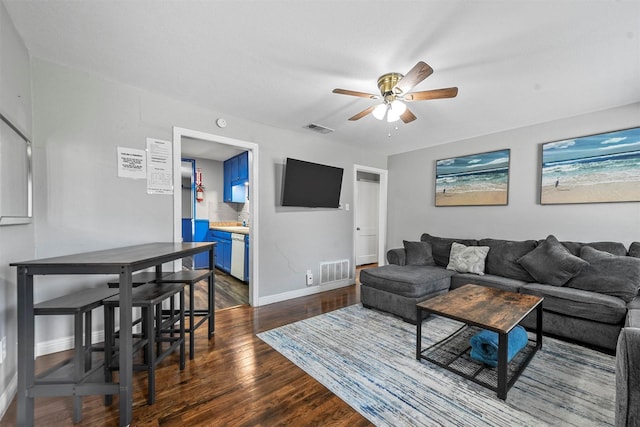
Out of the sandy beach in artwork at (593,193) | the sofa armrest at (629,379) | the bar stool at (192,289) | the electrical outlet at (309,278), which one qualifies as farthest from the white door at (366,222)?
the sofa armrest at (629,379)

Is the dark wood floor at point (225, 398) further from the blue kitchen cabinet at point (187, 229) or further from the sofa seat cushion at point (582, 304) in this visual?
the blue kitchen cabinet at point (187, 229)

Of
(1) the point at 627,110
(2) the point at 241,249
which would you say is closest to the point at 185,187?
(2) the point at 241,249

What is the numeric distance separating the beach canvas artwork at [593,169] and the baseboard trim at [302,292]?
9.57 feet

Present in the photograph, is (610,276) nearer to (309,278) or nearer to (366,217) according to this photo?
(309,278)

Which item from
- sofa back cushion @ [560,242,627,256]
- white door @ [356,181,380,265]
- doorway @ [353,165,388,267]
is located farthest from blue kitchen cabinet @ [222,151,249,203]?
sofa back cushion @ [560,242,627,256]

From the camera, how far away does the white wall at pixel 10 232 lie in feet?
4.99

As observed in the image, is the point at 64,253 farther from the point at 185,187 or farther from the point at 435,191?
the point at 435,191

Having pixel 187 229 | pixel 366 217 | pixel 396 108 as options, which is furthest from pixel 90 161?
pixel 366 217

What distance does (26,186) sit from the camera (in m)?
1.88

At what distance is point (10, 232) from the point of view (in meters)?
1.64

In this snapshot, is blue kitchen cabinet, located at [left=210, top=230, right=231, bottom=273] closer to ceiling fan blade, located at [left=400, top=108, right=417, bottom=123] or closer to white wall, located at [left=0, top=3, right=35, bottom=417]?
white wall, located at [left=0, top=3, right=35, bottom=417]

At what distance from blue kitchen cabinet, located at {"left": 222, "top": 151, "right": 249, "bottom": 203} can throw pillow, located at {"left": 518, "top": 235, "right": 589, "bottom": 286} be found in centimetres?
418

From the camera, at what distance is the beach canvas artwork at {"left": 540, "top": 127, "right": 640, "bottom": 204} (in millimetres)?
2719

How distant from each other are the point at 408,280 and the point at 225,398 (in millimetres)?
1999
